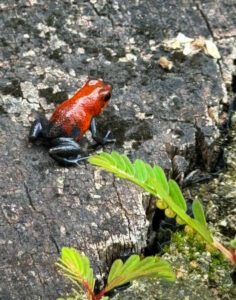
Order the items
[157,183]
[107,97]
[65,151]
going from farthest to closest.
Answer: [107,97] → [65,151] → [157,183]

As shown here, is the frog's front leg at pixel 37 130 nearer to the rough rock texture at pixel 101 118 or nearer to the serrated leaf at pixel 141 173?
the rough rock texture at pixel 101 118

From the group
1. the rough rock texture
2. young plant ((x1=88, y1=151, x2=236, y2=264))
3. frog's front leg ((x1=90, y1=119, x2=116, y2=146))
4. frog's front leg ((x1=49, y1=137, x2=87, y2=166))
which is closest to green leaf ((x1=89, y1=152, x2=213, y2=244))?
young plant ((x1=88, y1=151, x2=236, y2=264))

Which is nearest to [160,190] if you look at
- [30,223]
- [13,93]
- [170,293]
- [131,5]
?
[170,293]

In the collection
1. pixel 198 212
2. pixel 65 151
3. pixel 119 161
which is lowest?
pixel 65 151

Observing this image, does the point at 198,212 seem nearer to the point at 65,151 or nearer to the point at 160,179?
the point at 160,179

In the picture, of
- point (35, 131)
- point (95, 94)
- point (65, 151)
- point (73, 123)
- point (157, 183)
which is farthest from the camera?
point (73, 123)

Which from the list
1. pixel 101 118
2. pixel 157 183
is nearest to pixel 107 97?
pixel 101 118

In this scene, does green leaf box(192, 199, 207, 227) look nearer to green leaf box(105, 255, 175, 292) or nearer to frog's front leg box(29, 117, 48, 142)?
green leaf box(105, 255, 175, 292)

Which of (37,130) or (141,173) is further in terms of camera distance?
(37,130)

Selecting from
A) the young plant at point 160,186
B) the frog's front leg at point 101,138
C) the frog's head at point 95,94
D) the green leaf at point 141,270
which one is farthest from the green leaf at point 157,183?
the frog's head at point 95,94
